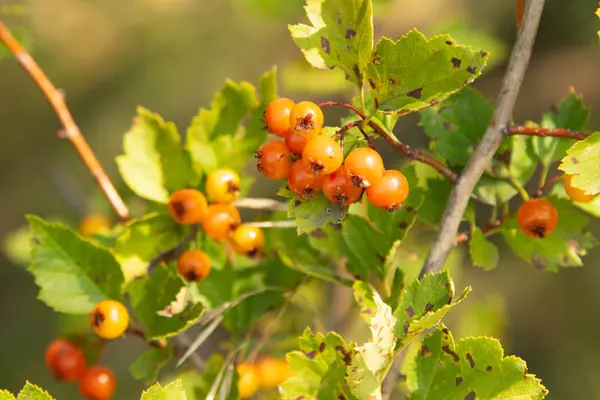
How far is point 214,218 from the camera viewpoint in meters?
1.41

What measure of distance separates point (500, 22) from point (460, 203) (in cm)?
550

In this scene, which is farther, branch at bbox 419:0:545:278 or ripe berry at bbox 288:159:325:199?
branch at bbox 419:0:545:278

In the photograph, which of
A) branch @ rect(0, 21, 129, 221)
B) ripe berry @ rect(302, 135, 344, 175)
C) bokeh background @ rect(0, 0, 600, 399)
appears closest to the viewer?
ripe berry @ rect(302, 135, 344, 175)

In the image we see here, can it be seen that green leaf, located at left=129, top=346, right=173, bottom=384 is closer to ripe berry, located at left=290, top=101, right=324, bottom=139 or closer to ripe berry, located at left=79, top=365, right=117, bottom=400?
ripe berry, located at left=79, top=365, right=117, bottom=400

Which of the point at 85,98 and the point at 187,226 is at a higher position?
the point at 187,226

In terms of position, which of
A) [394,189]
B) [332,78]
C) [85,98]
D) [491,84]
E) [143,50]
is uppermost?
[394,189]

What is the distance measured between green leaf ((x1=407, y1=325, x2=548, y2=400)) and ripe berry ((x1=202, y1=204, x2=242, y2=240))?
0.50 m

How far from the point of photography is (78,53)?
24.3 feet

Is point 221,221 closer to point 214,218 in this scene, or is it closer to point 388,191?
point 214,218

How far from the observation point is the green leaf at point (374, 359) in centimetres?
102

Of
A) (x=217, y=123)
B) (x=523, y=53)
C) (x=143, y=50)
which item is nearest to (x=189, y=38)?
(x=143, y=50)

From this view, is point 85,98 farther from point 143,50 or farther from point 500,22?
point 500,22

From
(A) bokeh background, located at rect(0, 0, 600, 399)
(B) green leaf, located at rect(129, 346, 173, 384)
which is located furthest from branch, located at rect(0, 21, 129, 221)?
(A) bokeh background, located at rect(0, 0, 600, 399)

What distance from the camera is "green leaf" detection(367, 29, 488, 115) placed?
100 cm
